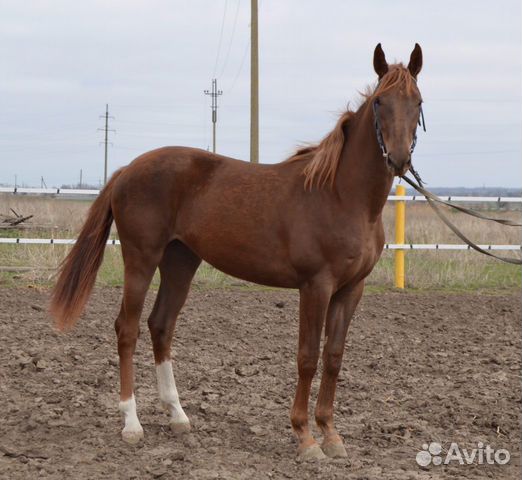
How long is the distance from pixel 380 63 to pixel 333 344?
1699 mm

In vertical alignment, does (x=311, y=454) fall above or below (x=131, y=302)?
below

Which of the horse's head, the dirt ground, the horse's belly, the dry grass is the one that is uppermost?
the horse's head

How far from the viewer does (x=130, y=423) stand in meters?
4.90

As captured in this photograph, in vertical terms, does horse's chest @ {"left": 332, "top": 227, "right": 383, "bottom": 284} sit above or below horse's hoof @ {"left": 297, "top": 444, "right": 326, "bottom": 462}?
above

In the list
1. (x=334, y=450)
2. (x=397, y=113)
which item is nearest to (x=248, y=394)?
(x=334, y=450)

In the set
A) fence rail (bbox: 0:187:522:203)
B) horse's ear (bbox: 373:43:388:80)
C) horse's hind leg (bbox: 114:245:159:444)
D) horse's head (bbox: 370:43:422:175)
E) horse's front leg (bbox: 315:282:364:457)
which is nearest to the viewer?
horse's head (bbox: 370:43:422:175)

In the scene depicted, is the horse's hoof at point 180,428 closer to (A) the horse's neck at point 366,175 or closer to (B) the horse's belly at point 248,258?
(B) the horse's belly at point 248,258

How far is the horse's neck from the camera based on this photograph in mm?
4594

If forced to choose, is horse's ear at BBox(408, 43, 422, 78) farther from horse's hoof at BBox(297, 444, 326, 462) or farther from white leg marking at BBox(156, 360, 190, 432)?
white leg marking at BBox(156, 360, 190, 432)

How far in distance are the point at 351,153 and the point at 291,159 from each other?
1.61ft

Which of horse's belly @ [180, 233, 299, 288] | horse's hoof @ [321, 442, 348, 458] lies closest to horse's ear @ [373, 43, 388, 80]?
horse's belly @ [180, 233, 299, 288]

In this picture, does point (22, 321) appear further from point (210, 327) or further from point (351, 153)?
point (351, 153)

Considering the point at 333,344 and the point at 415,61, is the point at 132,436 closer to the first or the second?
the point at 333,344

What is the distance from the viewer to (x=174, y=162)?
17.1 ft
